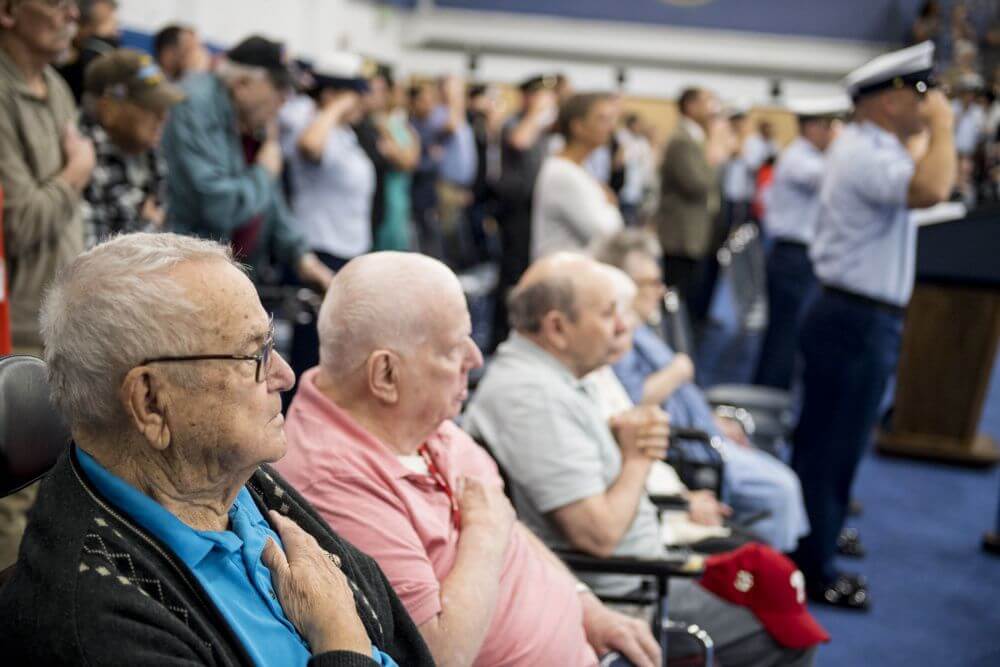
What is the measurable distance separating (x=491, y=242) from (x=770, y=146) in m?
4.80

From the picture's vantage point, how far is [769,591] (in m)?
2.04

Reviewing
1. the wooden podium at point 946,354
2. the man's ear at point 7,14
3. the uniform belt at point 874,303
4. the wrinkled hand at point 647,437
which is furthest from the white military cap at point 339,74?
the wrinkled hand at point 647,437

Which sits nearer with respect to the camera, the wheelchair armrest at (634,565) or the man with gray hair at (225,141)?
the wheelchair armrest at (634,565)

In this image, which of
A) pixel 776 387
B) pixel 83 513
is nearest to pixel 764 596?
pixel 83 513

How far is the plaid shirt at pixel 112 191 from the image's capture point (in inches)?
103

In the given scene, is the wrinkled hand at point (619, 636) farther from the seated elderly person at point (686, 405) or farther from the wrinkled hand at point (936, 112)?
the wrinkled hand at point (936, 112)

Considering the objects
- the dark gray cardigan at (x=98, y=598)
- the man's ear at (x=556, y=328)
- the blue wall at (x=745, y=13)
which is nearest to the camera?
the dark gray cardigan at (x=98, y=598)

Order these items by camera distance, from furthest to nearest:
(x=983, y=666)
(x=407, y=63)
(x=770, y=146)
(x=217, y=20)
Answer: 1. (x=407, y=63)
2. (x=770, y=146)
3. (x=217, y=20)
4. (x=983, y=666)

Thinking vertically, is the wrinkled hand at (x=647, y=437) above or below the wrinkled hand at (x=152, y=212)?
below

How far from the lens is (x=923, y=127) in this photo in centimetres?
304

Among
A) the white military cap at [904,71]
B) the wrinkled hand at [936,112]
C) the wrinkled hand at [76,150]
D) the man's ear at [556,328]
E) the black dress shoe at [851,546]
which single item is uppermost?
the white military cap at [904,71]

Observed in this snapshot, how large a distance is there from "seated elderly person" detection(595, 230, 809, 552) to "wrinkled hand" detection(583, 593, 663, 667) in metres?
1.01

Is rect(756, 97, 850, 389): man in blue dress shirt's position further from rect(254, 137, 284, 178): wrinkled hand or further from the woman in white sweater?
rect(254, 137, 284, 178): wrinkled hand

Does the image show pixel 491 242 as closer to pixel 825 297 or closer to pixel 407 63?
pixel 825 297
